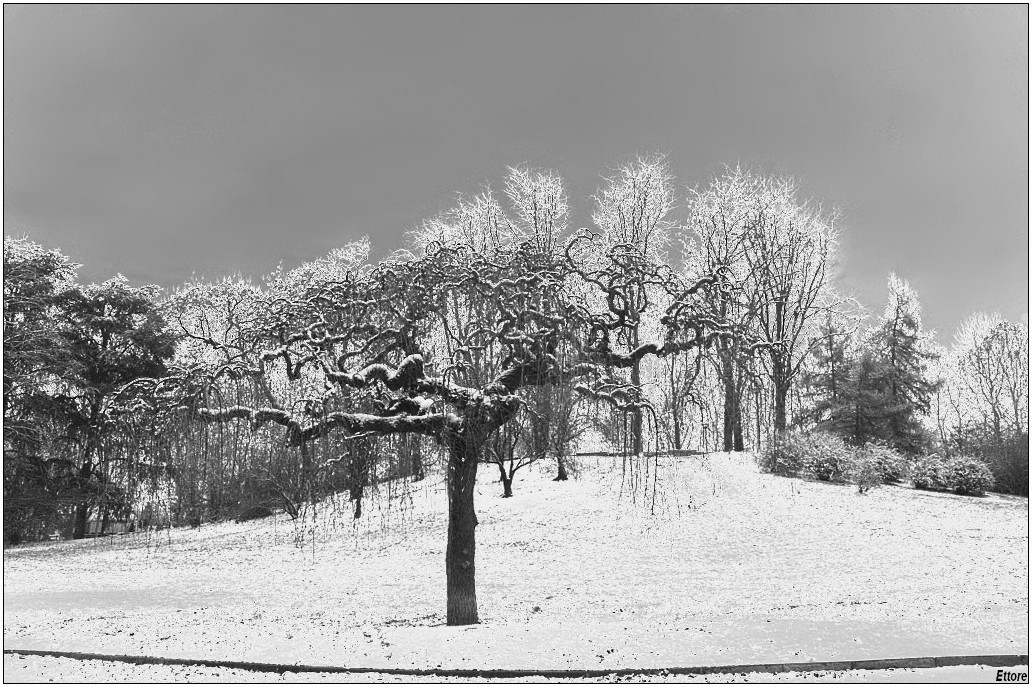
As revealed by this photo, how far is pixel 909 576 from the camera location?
30.5 feet

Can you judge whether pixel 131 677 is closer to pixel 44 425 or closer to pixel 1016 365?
pixel 44 425

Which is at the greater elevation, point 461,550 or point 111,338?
point 111,338

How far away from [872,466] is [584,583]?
336 inches

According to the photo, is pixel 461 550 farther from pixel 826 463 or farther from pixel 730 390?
pixel 826 463

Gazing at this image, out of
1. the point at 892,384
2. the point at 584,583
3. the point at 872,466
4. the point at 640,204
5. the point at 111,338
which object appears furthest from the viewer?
the point at 892,384

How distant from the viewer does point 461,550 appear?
650 cm

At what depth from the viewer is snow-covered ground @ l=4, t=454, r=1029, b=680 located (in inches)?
Result: 218

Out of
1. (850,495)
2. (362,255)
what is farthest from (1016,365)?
(362,255)

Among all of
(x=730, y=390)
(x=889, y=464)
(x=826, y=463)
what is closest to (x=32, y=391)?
(x=730, y=390)

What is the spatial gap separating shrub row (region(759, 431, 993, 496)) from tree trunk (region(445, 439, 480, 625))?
10728 millimetres

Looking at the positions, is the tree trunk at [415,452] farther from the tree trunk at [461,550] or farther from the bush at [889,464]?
the bush at [889,464]

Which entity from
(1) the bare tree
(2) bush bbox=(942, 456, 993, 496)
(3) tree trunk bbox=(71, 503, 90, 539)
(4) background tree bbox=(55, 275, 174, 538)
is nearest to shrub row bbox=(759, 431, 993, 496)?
(2) bush bbox=(942, 456, 993, 496)

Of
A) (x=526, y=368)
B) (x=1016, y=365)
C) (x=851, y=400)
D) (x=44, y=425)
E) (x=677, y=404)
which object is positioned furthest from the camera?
(x=1016, y=365)

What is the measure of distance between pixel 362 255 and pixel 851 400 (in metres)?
13.1
